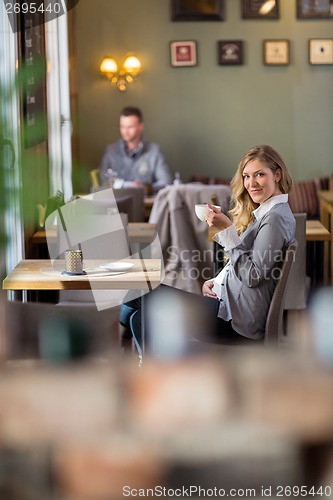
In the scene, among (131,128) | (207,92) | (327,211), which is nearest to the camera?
(327,211)

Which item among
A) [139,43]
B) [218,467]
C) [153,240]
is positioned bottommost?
[153,240]

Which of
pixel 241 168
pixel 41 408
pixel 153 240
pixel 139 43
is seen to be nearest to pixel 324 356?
pixel 41 408

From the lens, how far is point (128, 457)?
0.78 m

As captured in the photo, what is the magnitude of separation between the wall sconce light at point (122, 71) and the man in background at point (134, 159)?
876 mm

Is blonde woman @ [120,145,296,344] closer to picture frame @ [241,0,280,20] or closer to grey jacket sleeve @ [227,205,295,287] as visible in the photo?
grey jacket sleeve @ [227,205,295,287]

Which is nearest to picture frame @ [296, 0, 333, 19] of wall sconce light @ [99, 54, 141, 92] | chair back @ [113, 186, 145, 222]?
wall sconce light @ [99, 54, 141, 92]

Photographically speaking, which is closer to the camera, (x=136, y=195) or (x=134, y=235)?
(x=134, y=235)

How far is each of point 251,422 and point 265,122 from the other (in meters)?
7.98

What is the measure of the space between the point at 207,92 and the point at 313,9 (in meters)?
1.17

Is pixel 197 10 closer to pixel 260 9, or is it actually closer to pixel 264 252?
pixel 260 9

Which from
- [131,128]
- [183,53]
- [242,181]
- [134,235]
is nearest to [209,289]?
[242,181]

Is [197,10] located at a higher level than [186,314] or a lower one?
higher

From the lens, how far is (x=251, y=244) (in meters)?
3.57

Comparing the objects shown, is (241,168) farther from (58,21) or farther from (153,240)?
(58,21)
